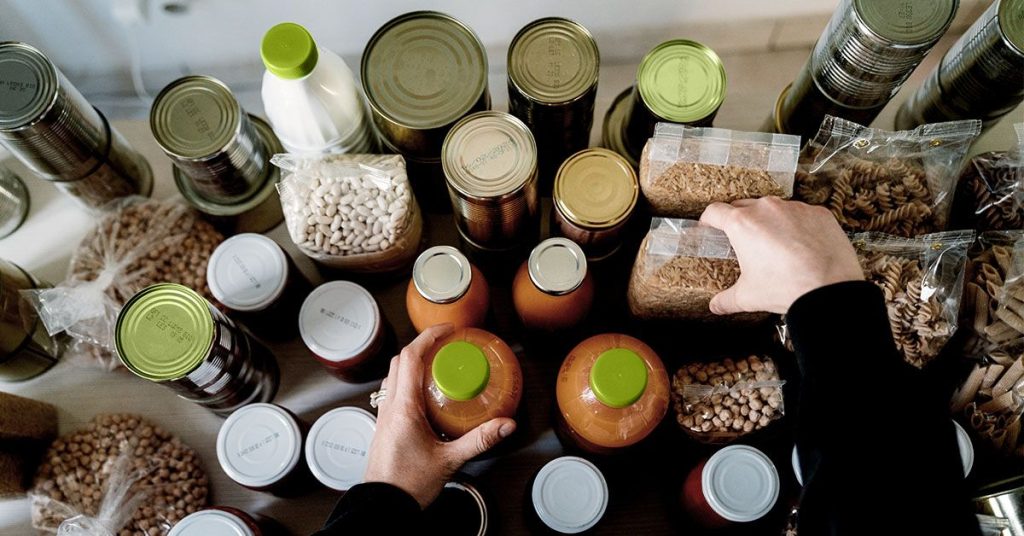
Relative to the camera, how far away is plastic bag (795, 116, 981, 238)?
88cm

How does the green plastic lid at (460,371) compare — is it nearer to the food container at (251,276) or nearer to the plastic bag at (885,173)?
the food container at (251,276)

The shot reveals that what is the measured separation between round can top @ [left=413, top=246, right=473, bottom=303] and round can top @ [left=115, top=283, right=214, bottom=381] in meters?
0.27

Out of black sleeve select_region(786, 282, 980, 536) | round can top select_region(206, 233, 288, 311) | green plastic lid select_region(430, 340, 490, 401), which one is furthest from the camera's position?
round can top select_region(206, 233, 288, 311)

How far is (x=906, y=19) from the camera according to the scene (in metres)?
0.85

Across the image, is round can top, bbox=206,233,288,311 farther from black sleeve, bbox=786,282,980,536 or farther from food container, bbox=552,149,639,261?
black sleeve, bbox=786,282,980,536

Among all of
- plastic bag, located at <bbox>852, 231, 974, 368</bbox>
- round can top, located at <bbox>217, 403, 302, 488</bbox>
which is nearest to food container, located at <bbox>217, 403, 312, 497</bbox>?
round can top, located at <bbox>217, 403, 302, 488</bbox>

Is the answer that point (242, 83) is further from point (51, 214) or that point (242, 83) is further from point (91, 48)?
point (51, 214)

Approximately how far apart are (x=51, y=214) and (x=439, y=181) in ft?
2.19

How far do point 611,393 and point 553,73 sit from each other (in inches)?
17.2

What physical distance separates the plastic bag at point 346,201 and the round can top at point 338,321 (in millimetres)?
63

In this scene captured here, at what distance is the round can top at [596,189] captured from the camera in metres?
0.87

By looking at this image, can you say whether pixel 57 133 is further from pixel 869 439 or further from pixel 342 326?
pixel 869 439

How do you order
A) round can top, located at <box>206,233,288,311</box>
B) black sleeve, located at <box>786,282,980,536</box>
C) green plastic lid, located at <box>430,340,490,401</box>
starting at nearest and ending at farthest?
black sleeve, located at <box>786,282,980,536</box> → green plastic lid, located at <box>430,340,490,401</box> → round can top, located at <box>206,233,288,311</box>

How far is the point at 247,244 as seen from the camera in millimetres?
951
